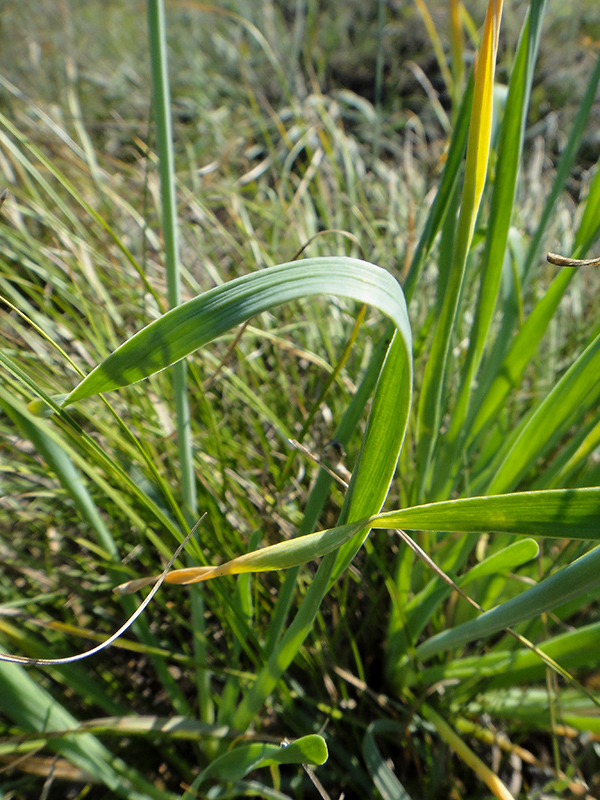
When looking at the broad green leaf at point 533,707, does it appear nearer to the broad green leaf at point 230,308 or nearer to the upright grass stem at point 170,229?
the upright grass stem at point 170,229

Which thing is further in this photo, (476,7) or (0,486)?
(476,7)

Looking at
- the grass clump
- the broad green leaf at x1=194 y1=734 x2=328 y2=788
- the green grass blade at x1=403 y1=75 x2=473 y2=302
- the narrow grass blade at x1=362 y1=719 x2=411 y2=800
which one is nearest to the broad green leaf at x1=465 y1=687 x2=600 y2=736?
the grass clump

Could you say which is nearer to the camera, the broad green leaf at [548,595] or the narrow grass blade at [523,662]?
the broad green leaf at [548,595]

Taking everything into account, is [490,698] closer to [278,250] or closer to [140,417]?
[140,417]

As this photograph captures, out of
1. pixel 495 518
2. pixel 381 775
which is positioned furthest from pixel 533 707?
pixel 495 518

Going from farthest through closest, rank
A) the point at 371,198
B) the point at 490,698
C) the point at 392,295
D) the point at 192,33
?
the point at 192,33, the point at 371,198, the point at 490,698, the point at 392,295

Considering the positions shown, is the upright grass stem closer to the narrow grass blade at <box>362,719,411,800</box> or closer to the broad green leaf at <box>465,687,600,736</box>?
the narrow grass blade at <box>362,719,411,800</box>

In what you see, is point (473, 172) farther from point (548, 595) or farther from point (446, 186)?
point (548, 595)

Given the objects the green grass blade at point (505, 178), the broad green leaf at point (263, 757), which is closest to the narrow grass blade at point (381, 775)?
the broad green leaf at point (263, 757)

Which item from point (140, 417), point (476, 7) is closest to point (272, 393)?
point (140, 417)
